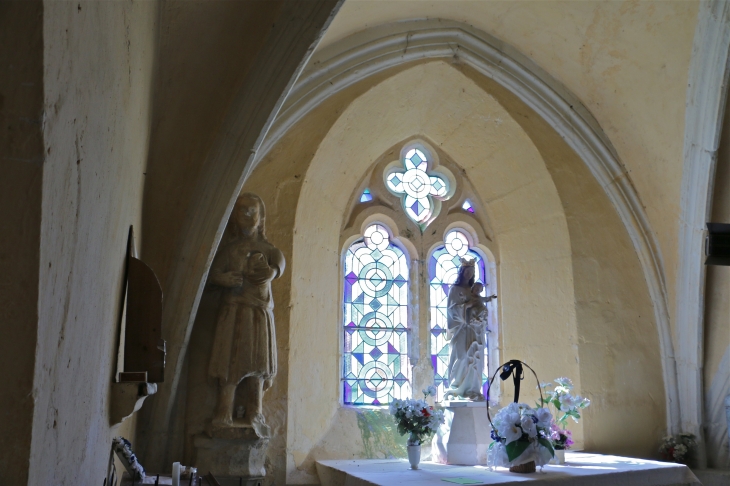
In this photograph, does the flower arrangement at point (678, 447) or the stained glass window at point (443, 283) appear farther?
the stained glass window at point (443, 283)

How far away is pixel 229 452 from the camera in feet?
15.4

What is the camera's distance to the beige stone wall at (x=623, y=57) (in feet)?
18.9

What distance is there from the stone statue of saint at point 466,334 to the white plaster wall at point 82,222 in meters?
3.54

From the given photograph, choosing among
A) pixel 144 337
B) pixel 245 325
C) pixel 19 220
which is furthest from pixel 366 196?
pixel 19 220

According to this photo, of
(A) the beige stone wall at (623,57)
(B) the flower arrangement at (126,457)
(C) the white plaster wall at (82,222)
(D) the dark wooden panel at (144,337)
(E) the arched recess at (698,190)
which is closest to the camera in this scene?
(C) the white plaster wall at (82,222)

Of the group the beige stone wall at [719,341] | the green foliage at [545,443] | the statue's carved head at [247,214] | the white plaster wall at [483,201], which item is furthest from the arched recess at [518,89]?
the green foliage at [545,443]

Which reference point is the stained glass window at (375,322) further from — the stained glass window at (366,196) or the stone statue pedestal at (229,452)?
the stone statue pedestal at (229,452)

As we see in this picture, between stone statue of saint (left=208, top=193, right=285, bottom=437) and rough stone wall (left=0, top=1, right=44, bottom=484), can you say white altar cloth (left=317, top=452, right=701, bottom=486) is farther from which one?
rough stone wall (left=0, top=1, right=44, bottom=484)

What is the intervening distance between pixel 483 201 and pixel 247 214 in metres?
2.94

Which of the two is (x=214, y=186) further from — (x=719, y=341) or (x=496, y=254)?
(x=719, y=341)

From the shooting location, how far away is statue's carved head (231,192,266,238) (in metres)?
5.06

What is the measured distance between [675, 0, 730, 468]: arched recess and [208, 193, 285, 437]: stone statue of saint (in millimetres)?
3615

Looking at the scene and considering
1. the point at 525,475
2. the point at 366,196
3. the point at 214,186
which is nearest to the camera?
the point at 214,186

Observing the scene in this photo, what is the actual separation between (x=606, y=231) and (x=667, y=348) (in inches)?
46.8
